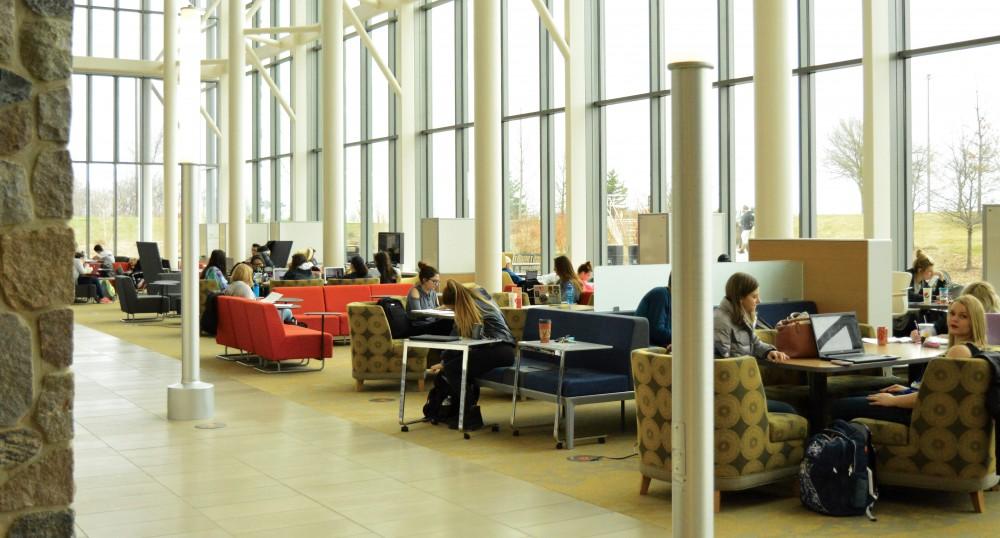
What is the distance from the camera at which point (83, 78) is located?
30.7 meters

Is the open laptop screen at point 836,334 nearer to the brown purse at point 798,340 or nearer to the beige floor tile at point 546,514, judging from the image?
the brown purse at point 798,340

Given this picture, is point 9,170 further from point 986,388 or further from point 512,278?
point 512,278

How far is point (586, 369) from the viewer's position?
811cm

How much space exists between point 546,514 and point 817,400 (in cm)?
191

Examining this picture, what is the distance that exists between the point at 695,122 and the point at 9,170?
1.99m

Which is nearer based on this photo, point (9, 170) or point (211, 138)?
point (9, 170)

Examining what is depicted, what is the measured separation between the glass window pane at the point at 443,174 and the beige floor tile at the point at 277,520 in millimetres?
16086

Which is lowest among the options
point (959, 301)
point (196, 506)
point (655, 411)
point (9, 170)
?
point (196, 506)

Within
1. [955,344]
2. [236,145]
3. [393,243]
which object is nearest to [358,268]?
[393,243]

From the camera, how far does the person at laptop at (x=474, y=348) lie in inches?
319

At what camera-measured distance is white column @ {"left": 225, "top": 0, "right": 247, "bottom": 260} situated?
2280 centimetres

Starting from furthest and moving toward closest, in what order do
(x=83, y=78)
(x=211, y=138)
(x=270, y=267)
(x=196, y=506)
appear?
1. (x=211, y=138)
2. (x=83, y=78)
3. (x=270, y=267)
4. (x=196, y=506)

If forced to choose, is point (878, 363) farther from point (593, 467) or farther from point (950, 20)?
point (950, 20)

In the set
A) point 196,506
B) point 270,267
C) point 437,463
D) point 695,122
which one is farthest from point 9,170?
point 270,267
